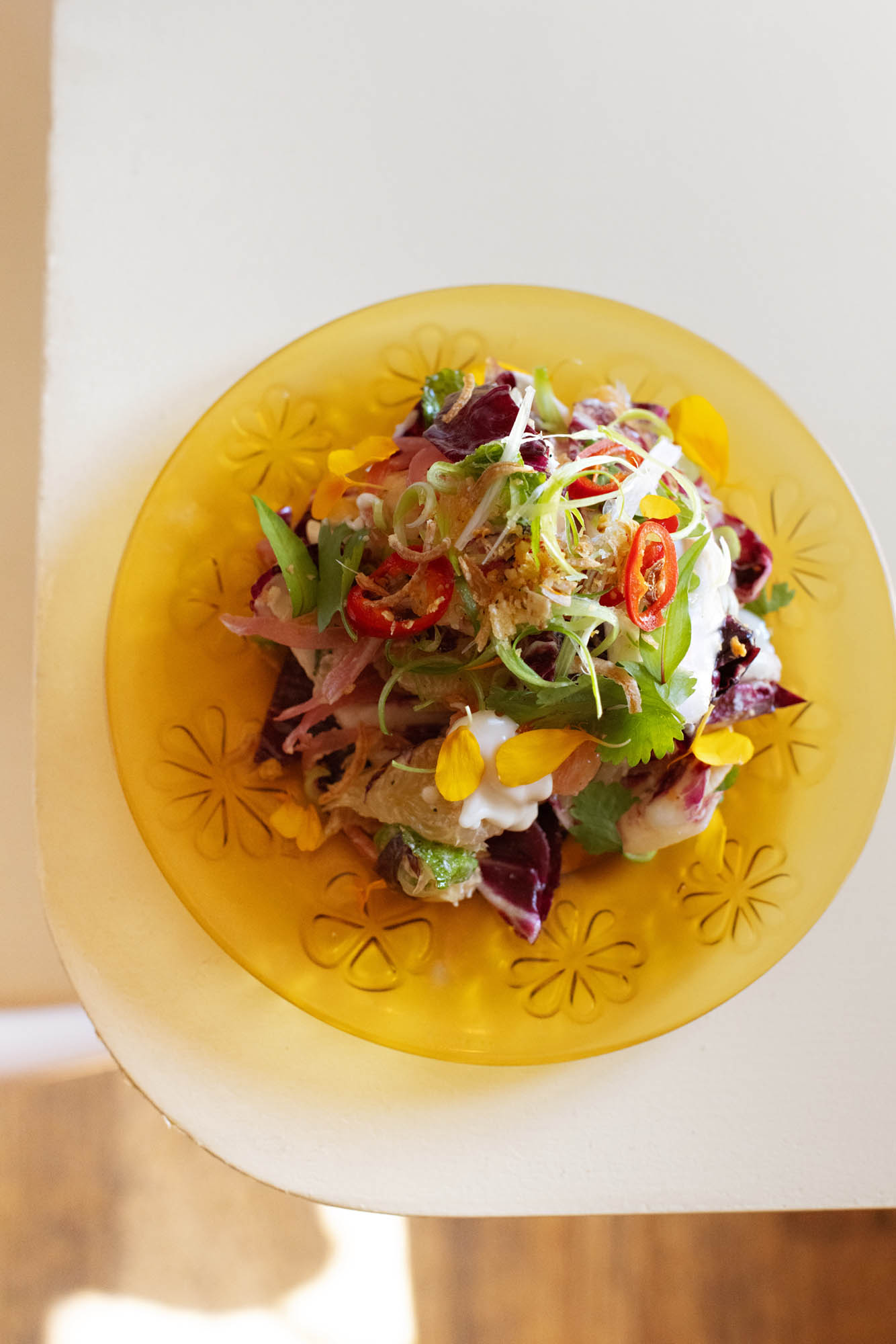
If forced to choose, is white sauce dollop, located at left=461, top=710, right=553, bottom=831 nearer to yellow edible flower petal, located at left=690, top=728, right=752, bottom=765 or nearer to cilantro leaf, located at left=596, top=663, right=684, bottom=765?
cilantro leaf, located at left=596, top=663, right=684, bottom=765

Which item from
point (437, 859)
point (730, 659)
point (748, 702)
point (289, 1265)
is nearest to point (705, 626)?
point (730, 659)

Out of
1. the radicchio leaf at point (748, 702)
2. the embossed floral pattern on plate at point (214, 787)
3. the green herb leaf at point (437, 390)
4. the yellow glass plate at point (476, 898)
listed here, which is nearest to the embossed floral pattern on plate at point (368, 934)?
the yellow glass plate at point (476, 898)

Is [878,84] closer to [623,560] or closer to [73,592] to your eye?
[623,560]

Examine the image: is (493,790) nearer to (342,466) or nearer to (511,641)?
(511,641)

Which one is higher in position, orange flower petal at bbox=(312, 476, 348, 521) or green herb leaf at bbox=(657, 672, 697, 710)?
orange flower petal at bbox=(312, 476, 348, 521)

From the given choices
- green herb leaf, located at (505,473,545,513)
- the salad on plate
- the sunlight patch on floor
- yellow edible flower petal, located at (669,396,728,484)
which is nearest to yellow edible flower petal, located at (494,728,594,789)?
the salad on plate
